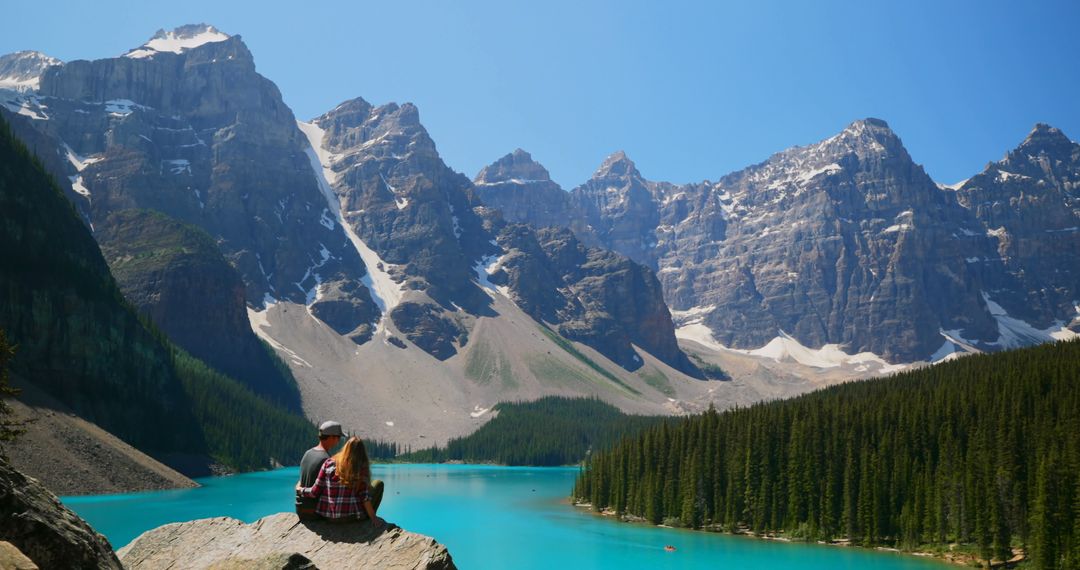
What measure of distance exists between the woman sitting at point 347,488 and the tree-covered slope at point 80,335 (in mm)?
114105

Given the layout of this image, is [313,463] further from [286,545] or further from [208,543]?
[208,543]

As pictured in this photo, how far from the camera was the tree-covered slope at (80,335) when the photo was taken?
396 feet

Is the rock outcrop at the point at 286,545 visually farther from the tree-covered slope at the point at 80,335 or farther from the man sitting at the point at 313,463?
the tree-covered slope at the point at 80,335

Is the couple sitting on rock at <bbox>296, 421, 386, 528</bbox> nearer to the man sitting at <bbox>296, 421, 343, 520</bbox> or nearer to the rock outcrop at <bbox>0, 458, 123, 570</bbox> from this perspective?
the man sitting at <bbox>296, 421, 343, 520</bbox>

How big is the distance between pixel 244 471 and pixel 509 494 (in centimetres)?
5418

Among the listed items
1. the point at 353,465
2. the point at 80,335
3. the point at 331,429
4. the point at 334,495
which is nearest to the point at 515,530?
the point at 80,335

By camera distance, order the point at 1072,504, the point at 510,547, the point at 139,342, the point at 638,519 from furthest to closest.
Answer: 1. the point at 139,342
2. the point at 638,519
3. the point at 510,547
4. the point at 1072,504

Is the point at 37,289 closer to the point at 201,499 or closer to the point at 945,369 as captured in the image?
the point at 201,499

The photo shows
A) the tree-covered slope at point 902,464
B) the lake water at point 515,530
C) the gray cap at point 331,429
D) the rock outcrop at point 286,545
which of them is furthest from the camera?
the lake water at point 515,530

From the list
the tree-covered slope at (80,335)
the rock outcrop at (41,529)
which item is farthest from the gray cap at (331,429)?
the tree-covered slope at (80,335)

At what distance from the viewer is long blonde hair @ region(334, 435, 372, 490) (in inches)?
452

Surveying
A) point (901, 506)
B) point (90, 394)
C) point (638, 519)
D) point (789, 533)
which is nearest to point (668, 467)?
point (638, 519)

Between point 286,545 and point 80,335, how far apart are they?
133392mm

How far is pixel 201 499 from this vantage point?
106m
